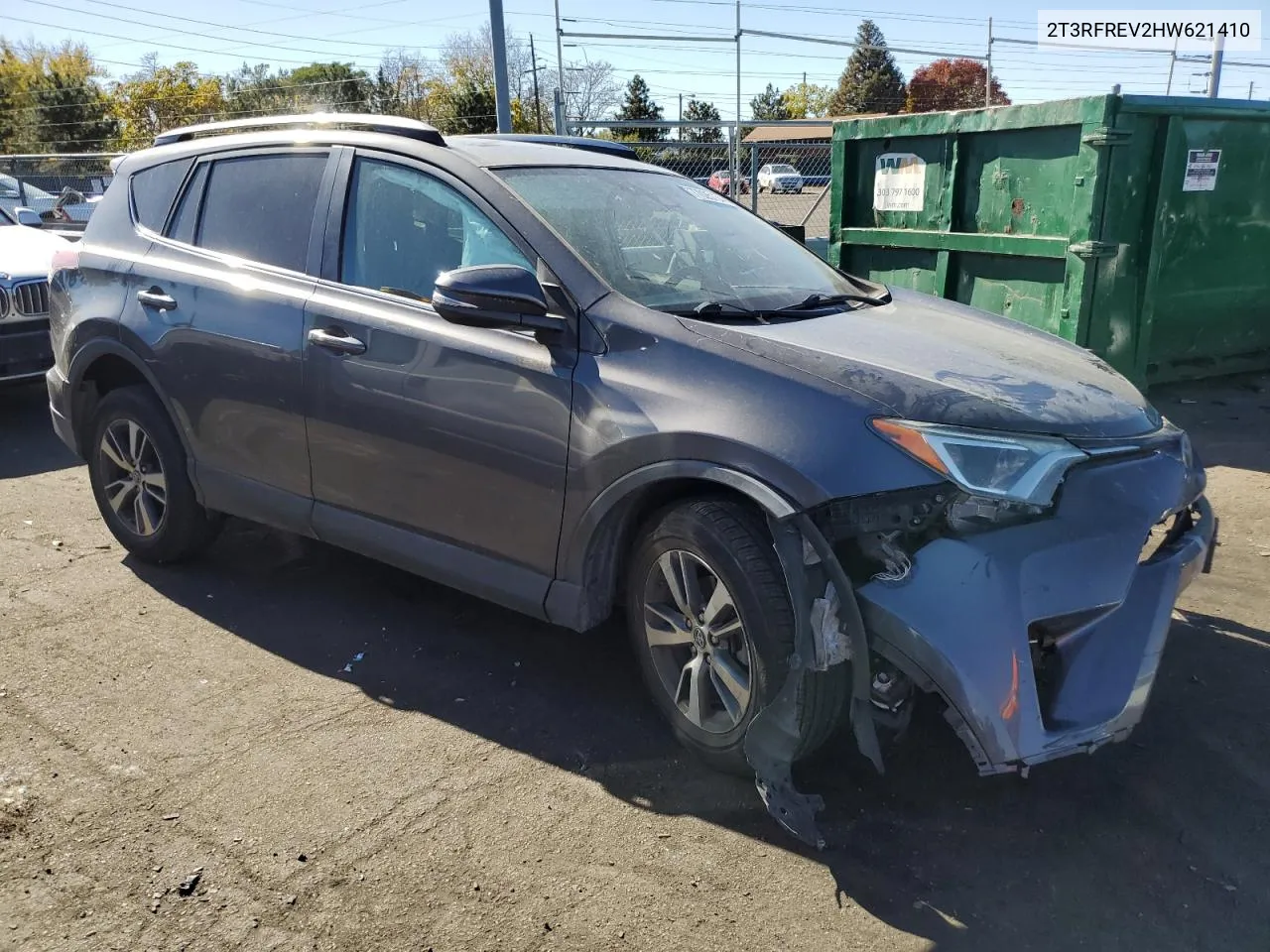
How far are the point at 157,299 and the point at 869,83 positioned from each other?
69.5 meters

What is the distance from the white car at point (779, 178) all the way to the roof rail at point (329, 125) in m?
10.8

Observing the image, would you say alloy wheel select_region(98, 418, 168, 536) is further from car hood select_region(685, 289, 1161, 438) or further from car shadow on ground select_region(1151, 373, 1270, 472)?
car shadow on ground select_region(1151, 373, 1270, 472)

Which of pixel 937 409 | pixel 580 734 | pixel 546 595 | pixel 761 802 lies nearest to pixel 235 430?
pixel 546 595

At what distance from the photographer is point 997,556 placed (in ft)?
8.37

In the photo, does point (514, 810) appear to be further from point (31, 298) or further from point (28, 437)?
point (31, 298)

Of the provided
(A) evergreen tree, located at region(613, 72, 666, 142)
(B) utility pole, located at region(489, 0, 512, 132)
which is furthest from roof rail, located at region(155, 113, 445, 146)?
(A) evergreen tree, located at region(613, 72, 666, 142)

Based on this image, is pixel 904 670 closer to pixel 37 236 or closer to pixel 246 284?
pixel 246 284

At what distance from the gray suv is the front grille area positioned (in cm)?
334

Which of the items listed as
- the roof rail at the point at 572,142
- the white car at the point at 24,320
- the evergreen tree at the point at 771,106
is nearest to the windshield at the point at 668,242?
the roof rail at the point at 572,142

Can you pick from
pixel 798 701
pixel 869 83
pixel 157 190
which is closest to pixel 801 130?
pixel 157 190

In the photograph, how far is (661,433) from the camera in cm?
293

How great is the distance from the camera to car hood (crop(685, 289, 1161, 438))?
2740 millimetres

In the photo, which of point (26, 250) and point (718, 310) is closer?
point (718, 310)

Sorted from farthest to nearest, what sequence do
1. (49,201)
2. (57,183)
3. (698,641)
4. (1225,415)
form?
(57,183) < (49,201) < (1225,415) < (698,641)
